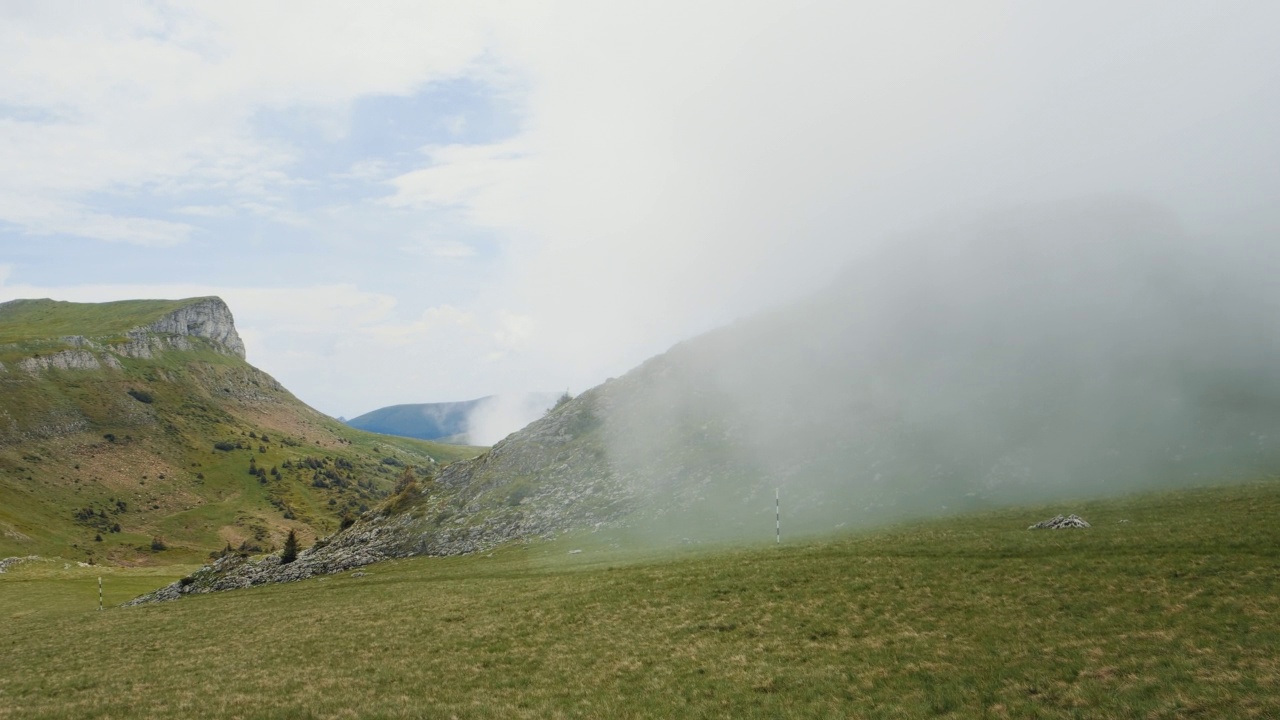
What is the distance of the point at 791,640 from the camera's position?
29734 millimetres

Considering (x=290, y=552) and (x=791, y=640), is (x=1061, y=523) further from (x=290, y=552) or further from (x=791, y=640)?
(x=290, y=552)

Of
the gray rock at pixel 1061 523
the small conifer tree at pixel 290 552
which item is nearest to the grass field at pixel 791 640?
the gray rock at pixel 1061 523

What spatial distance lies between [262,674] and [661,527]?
5781 cm

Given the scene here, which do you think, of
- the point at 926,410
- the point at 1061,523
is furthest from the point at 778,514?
the point at 926,410

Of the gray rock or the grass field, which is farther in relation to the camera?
the gray rock

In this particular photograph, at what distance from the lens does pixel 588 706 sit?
24.2m

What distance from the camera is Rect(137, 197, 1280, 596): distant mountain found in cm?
7425

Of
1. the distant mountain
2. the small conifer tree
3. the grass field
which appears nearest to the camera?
the grass field

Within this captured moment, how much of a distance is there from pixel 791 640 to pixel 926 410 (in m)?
74.9

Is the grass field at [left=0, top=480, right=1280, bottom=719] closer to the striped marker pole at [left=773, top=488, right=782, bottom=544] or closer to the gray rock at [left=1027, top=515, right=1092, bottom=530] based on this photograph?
the gray rock at [left=1027, top=515, right=1092, bottom=530]

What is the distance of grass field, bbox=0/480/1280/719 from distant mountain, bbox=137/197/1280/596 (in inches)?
906

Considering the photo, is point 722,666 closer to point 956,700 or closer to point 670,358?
point 956,700

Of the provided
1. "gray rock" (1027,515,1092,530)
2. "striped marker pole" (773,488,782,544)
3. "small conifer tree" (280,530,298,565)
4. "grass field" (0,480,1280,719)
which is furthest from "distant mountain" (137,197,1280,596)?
"grass field" (0,480,1280,719)

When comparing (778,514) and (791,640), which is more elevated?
(778,514)
